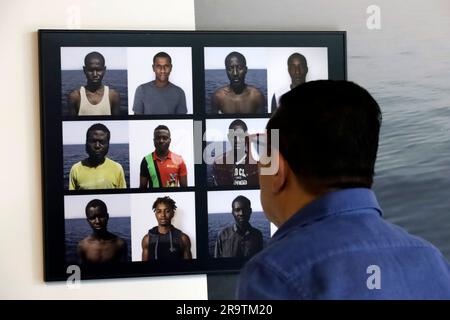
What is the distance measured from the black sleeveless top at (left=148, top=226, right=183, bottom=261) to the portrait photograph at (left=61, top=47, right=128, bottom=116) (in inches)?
17.6

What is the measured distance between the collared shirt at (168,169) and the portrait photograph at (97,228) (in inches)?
4.9

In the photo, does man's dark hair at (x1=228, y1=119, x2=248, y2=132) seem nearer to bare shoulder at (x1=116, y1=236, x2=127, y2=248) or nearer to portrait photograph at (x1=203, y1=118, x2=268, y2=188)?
portrait photograph at (x1=203, y1=118, x2=268, y2=188)

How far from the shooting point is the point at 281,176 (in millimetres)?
905

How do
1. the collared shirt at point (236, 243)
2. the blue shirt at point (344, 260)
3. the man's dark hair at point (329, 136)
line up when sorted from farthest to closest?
the collared shirt at point (236, 243), the man's dark hair at point (329, 136), the blue shirt at point (344, 260)

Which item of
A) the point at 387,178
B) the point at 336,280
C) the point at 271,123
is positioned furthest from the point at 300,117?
the point at 387,178

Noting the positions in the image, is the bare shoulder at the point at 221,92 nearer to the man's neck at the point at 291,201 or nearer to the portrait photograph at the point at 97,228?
the portrait photograph at the point at 97,228

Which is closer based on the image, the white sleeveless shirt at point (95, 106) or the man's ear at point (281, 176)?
the man's ear at point (281, 176)

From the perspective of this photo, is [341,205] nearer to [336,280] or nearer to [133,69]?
[336,280]

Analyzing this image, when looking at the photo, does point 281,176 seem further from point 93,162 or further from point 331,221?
point 93,162

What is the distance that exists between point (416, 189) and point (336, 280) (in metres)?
1.77

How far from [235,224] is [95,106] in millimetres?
647

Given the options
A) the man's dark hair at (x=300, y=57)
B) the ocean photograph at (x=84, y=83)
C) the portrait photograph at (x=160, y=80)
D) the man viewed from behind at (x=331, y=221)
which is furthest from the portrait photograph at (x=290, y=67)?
the man viewed from behind at (x=331, y=221)

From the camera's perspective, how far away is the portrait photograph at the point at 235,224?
228 centimetres

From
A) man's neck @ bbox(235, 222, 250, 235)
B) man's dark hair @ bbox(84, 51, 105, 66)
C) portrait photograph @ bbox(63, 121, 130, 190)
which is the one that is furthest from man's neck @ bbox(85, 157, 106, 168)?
man's neck @ bbox(235, 222, 250, 235)
